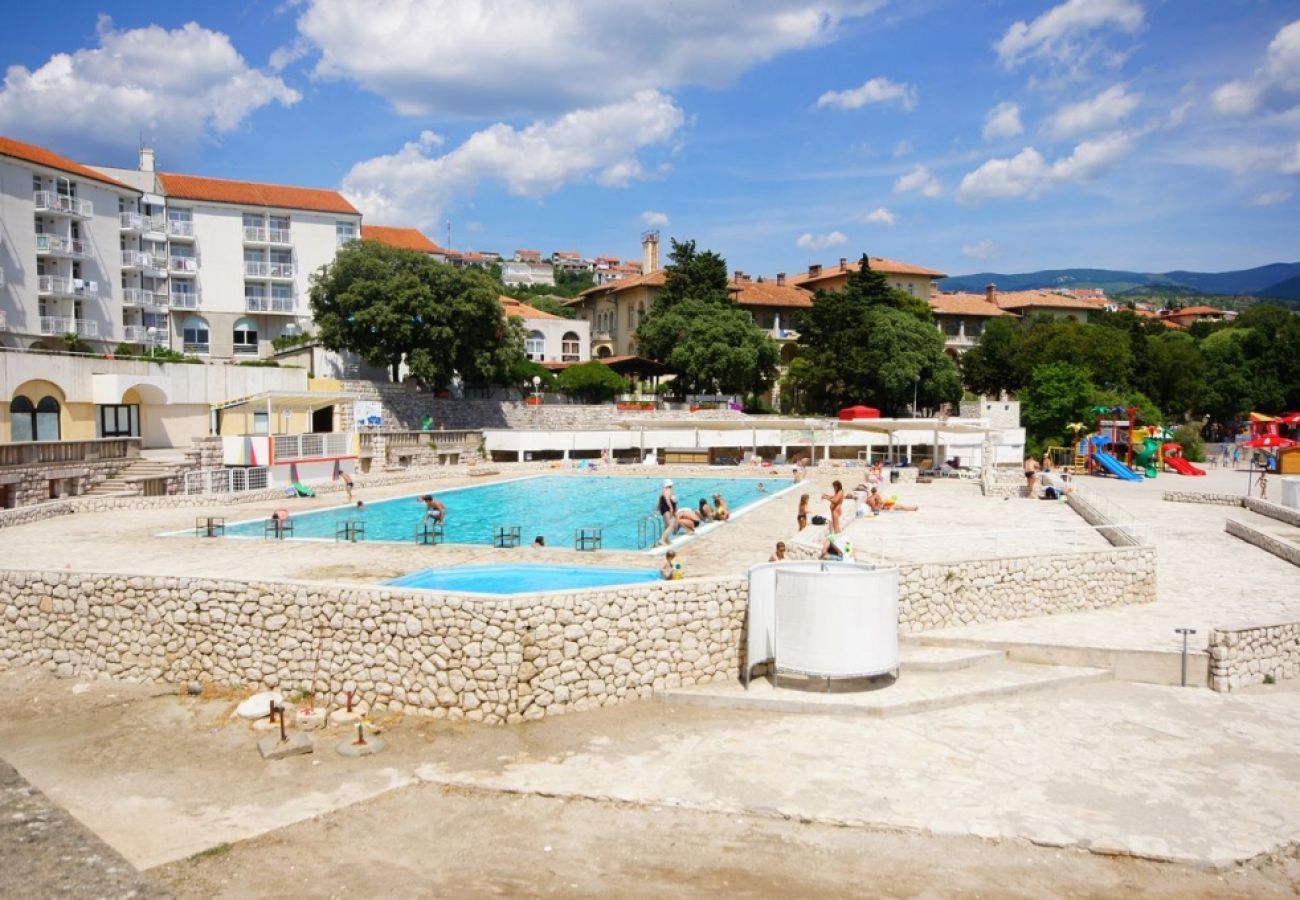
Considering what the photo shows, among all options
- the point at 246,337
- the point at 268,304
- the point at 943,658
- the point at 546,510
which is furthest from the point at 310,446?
the point at 943,658

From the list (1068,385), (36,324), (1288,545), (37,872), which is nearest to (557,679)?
(37,872)

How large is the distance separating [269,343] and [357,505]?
28.6 metres

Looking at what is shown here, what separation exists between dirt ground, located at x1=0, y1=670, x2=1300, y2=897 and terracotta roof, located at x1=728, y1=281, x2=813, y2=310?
5601cm

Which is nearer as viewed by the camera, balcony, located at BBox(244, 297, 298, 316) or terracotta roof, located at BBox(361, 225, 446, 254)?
balcony, located at BBox(244, 297, 298, 316)

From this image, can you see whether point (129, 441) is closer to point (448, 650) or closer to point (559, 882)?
point (448, 650)

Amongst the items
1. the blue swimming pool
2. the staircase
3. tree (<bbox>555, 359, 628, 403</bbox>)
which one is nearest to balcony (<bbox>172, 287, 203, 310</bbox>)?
tree (<bbox>555, 359, 628, 403</bbox>)

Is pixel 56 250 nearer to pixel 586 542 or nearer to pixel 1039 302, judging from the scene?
pixel 586 542

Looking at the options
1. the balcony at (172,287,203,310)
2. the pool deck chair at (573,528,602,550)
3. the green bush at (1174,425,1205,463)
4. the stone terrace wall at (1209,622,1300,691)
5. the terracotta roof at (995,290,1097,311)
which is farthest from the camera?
the terracotta roof at (995,290,1097,311)

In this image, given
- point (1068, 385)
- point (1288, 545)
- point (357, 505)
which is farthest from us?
point (1068, 385)

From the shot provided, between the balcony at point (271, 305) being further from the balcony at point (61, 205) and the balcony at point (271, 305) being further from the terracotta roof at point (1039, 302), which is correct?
the terracotta roof at point (1039, 302)

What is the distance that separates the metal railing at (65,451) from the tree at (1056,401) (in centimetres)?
4097

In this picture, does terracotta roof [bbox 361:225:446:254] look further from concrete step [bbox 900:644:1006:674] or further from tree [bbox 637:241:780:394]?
concrete step [bbox 900:644:1006:674]

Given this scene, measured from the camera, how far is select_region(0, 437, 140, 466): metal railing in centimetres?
2284

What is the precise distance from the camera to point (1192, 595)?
14.9 meters
